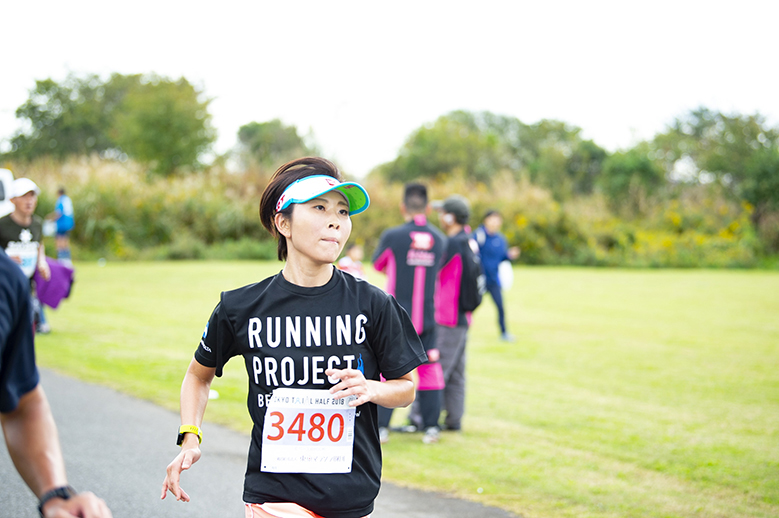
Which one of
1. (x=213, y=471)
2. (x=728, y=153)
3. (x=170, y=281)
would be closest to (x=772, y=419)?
(x=213, y=471)

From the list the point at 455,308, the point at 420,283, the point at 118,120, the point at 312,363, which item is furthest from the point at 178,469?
the point at 118,120

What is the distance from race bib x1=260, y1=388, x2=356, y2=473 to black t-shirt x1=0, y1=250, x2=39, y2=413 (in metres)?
Result: 0.93

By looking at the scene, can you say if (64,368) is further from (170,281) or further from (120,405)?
(170,281)

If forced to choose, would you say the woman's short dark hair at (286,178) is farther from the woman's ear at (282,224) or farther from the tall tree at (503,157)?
the tall tree at (503,157)

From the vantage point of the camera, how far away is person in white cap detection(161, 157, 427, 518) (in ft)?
8.46

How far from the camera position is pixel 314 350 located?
2.60m

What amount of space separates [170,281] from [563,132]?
60921 mm

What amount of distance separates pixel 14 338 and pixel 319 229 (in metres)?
1.12

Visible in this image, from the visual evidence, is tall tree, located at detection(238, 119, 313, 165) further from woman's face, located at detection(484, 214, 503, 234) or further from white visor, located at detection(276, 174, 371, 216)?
white visor, located at detection(276, 174, 371, 216)

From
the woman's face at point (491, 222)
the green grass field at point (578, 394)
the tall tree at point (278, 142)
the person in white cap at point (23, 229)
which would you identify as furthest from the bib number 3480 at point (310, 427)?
the tall tree at point (278, 142)

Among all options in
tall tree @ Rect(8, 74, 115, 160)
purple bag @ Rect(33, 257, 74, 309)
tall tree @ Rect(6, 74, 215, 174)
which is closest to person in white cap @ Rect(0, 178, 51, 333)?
purple bag @ Rect(33, 257, 74, 309)

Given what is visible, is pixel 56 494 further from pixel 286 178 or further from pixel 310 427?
pixel 286 178

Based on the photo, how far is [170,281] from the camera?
21.0m

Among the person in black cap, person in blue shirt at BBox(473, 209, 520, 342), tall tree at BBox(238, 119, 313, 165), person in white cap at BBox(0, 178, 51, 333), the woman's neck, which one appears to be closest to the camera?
the woman's neck
